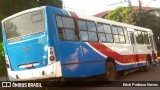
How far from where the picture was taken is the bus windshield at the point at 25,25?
9863mm

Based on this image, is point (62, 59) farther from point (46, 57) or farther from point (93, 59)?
point (93, 59)

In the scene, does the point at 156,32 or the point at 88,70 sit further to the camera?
the point at 156,32

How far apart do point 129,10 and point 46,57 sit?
4124 cm

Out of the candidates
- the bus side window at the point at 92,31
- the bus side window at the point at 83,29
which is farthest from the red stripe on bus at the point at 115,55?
the bus side window at the point at 83,29

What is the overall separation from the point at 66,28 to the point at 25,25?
1.41m

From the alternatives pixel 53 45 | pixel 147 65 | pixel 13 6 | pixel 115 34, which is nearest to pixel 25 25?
pixel 53 45

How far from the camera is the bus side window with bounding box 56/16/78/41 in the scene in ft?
32.8

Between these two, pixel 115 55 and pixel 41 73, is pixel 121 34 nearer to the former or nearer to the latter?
pixel 115 55

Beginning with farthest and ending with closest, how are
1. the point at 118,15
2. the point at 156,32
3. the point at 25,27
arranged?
the point at 118,15
the point at 156,32
the point at 25,27

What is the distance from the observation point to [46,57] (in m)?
9.45

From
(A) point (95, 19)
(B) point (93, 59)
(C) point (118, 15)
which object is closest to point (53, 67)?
(B) point (93, 59)

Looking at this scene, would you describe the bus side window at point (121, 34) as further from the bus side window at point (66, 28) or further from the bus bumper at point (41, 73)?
the bus bumper at point (41, 73)

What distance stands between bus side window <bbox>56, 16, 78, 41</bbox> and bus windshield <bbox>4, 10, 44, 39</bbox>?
629 millimetres

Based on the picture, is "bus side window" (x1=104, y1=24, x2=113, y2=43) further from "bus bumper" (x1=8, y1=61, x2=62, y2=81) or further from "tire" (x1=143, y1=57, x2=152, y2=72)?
"tire" (x1=143, y1=57, x2=152, y2=72)
